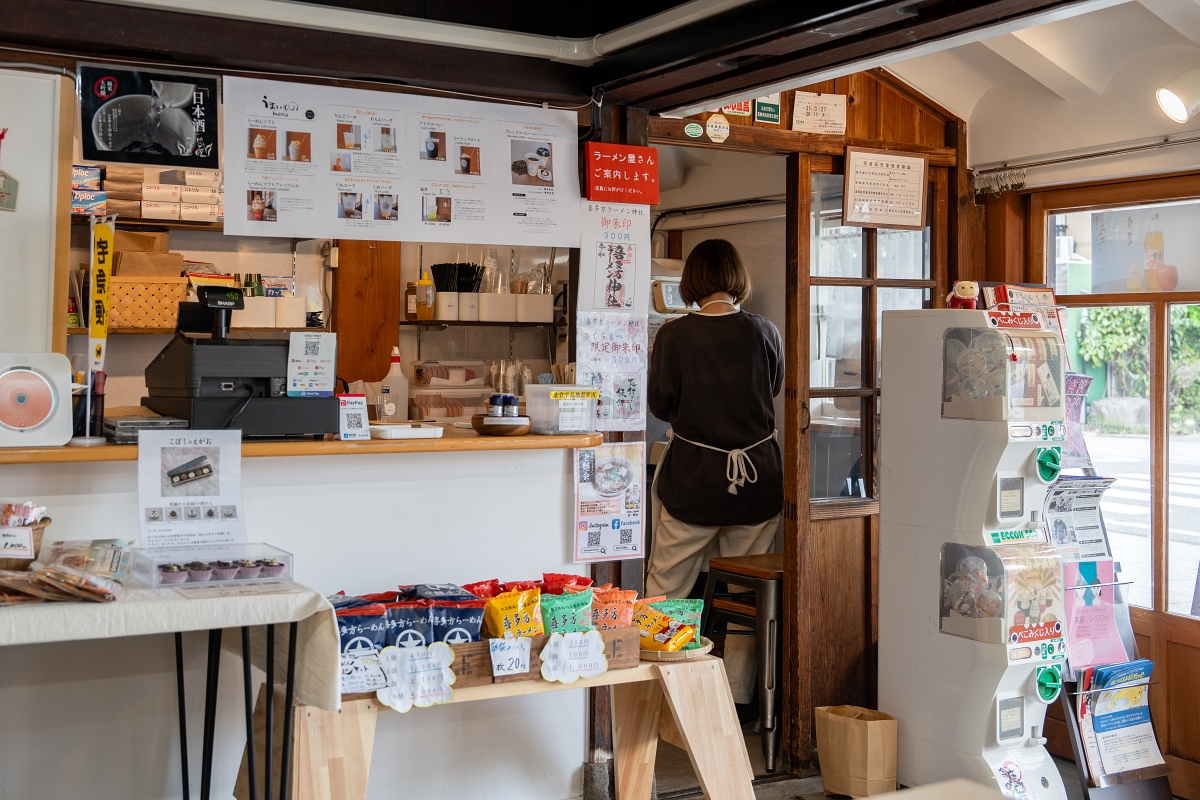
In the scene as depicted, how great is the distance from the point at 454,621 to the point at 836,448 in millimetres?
1948

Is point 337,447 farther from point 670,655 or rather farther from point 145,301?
point 145,301

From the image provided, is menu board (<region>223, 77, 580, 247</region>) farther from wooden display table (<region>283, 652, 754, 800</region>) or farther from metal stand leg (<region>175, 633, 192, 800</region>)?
wooden display table (<region>283, 652, 754, 800</region>)

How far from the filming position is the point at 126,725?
2652 mm

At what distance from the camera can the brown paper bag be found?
344 centimetres

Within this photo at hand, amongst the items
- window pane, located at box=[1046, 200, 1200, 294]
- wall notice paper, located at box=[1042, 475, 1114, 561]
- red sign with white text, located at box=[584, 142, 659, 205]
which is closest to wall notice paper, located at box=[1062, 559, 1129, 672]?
wall notice paper, located at box=[1042, 475, 1114, 561]

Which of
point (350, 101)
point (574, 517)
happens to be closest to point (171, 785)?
point (574, 517)

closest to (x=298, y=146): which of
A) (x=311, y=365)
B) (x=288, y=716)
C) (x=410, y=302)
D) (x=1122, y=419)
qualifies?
(x=311, y=365)

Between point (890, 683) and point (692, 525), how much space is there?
1.01 m

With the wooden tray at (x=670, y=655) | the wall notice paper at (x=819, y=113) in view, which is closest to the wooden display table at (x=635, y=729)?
the wooden tray at (x=670, y=655)

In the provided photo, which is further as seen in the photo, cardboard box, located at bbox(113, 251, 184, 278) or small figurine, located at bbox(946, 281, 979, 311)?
cardboard box, located at bbox(113, 251, 184, 278)

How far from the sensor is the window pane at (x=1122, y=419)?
151 inches

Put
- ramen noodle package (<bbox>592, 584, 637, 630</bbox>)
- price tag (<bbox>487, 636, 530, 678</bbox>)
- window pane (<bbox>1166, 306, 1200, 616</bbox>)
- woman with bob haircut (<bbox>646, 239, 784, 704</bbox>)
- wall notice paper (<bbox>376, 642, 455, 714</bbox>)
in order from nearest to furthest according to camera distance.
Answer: wall notice paper (<bbox>376, 642, 455, 714</bbox>) < price tag (<bbox>487, 636, 530, 678</bbox>) < ramen noodle package (<bbox>592, 584, 637, 630</bbox>) < window pane (<bbox>1166, 306, 1200, 616</bbox>) < woman with bob haircut (<bbox>646, 239, 784, 704</bbox>)

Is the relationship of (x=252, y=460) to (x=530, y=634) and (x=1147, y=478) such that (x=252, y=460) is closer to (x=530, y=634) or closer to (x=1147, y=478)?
(x=530, y=634)

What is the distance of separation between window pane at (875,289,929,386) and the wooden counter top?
1.44 m
